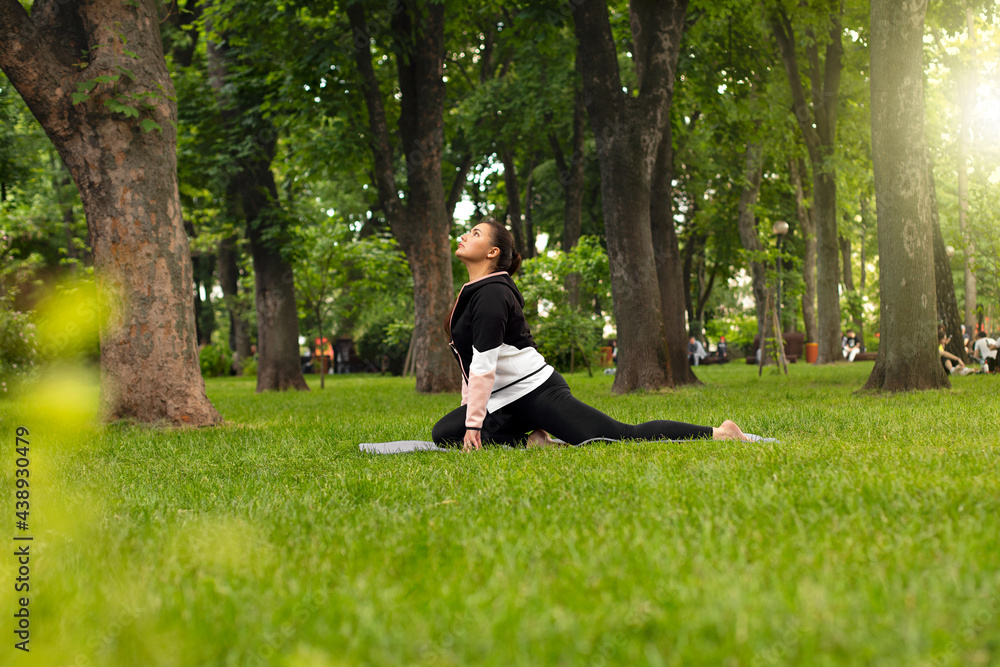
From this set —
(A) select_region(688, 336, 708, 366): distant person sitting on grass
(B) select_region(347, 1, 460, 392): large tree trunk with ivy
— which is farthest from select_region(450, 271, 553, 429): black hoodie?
(A) select_region(688, 336, 708, 366): distant person sitting on grass

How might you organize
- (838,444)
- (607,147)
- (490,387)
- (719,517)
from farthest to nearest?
(607,147), (490,387), (838,444), (719,517)

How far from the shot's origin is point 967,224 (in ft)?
76.3

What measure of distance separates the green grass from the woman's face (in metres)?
1.57

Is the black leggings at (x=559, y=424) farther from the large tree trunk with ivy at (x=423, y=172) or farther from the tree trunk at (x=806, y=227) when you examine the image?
the tree trunk at (x=806, y=227)

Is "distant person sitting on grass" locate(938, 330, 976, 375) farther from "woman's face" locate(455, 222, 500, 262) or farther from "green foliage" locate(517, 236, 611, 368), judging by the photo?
"woman's face" locate(455, 222, 500, 262)

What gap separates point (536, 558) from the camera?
2.67m

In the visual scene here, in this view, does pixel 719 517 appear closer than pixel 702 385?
Yes

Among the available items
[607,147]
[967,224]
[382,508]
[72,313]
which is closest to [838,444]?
[382,508]

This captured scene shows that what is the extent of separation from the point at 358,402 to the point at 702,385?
629 centimetres

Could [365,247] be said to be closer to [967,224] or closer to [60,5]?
[60,5]

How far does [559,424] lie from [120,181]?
580cm

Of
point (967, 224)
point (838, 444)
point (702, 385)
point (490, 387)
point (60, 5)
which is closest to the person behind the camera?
point (838, 444)

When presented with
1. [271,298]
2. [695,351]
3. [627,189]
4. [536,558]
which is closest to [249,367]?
[271,298]

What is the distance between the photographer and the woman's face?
5.92 m
